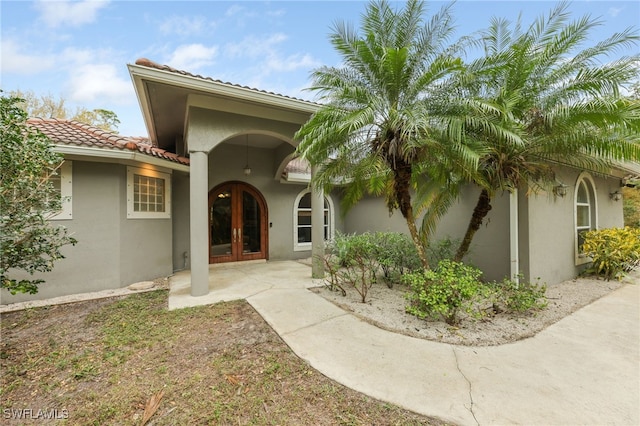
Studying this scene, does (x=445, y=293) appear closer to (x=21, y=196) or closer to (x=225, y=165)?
(x=21, y=196)

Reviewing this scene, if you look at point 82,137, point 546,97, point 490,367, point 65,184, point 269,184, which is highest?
point 546,97

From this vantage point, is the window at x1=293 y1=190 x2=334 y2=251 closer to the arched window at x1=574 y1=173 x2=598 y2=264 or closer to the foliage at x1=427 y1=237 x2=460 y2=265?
the foliage at x1=427 y1=237 x2=460 y2=265

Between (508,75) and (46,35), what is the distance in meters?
13.1

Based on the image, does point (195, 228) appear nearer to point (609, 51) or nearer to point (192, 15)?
point (192, 15)

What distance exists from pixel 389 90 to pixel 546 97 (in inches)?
119

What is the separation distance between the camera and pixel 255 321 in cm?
421

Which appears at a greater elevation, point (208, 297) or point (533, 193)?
point (533, 193)

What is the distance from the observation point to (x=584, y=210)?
7.98m

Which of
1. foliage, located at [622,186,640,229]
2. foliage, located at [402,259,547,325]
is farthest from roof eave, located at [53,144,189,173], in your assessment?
foliage, located at [622,186,640,229]

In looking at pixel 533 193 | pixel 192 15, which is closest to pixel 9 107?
pixel 192 15

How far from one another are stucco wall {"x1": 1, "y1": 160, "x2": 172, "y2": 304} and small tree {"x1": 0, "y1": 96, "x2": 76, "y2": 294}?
6.70 feet

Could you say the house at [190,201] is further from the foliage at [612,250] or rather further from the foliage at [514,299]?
the foliage at [514,299]

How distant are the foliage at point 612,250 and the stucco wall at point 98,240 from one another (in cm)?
1218

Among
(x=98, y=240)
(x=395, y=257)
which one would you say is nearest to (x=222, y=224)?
(x=98, y=240)
